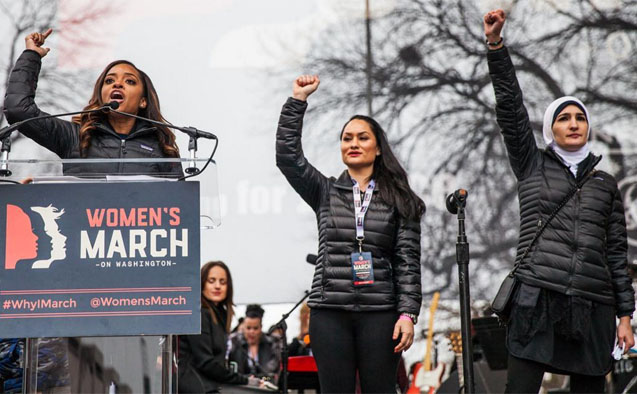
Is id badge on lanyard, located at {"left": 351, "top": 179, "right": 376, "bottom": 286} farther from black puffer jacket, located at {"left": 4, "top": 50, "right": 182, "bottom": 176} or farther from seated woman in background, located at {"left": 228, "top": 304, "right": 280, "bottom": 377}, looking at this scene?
seated woman in background, located at {"left": 228, "top": 304, "right": 280, "bottom": 377}

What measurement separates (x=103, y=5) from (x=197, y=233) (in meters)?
7.03

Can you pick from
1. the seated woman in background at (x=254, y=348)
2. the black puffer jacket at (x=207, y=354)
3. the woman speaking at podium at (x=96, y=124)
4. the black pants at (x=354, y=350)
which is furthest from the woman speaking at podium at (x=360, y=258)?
the seated woman in background at (x=254, y=348)

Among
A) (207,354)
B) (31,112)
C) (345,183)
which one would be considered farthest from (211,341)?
(31,112)

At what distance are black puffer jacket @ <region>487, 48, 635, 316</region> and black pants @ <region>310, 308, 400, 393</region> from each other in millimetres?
702

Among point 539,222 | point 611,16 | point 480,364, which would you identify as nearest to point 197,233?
point 539,222

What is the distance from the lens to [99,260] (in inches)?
124

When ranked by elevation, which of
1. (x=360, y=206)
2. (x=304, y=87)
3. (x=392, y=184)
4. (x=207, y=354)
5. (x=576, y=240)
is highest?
(x=304, y=87)

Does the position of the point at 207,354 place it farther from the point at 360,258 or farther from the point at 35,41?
the point at 35,41

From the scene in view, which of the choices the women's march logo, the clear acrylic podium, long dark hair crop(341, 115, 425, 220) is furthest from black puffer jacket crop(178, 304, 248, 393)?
the women's march logo

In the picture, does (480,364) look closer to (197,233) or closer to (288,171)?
(288,171)

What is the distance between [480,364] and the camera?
781 centimetres

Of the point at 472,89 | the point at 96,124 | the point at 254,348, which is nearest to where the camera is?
the point at 96,124

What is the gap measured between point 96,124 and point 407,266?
156cm

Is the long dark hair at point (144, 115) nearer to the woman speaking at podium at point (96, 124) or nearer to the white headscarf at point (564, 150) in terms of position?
the woman speaking at podium at point (96, 124)
